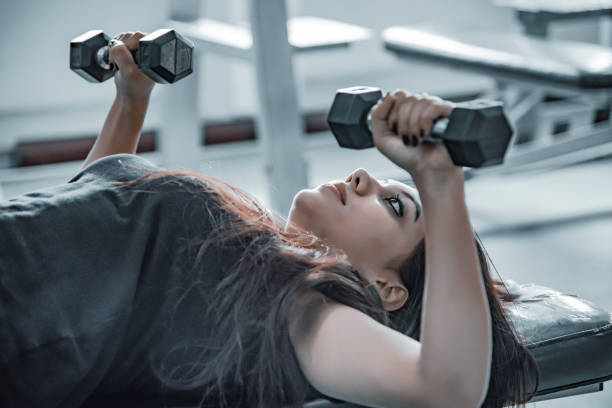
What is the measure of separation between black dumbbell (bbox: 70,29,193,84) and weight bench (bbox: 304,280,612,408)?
61 cm

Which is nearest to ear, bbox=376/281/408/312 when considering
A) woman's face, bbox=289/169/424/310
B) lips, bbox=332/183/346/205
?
woman's face, bbox=289/169/424/310

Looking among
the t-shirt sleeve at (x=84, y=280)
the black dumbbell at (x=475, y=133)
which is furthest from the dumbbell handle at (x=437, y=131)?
the t-shirt sleeve at (x=84, y=280)

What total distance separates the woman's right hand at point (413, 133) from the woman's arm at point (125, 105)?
60 cm

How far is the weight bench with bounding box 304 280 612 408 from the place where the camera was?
43.4 inches

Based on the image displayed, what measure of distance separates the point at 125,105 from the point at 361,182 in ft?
1.49

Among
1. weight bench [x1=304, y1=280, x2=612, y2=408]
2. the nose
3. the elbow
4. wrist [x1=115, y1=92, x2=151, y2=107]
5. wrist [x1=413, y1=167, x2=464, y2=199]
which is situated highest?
wrist [x1=115, y1=92, x2=151, y2=107]

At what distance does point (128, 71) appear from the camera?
1.25 meters

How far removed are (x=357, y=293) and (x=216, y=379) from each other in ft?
0.66

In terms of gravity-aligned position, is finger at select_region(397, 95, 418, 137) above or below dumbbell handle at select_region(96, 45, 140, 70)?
below

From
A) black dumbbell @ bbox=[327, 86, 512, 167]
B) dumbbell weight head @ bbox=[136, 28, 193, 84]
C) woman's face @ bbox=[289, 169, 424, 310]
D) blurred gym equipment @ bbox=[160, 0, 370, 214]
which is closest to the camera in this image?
black dumbbell @ bbox=[327, 86, 512, 167]

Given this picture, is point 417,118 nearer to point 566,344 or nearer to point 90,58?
point 566,344

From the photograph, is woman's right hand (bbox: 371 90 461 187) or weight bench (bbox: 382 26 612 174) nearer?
woman's right hand (bbox: 371 90 461 187)

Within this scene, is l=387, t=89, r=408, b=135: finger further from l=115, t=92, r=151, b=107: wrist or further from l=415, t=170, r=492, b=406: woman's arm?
l=115, t=92, r=151, b=107: wrist

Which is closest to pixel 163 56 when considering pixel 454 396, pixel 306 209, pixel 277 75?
pixel 306 209
